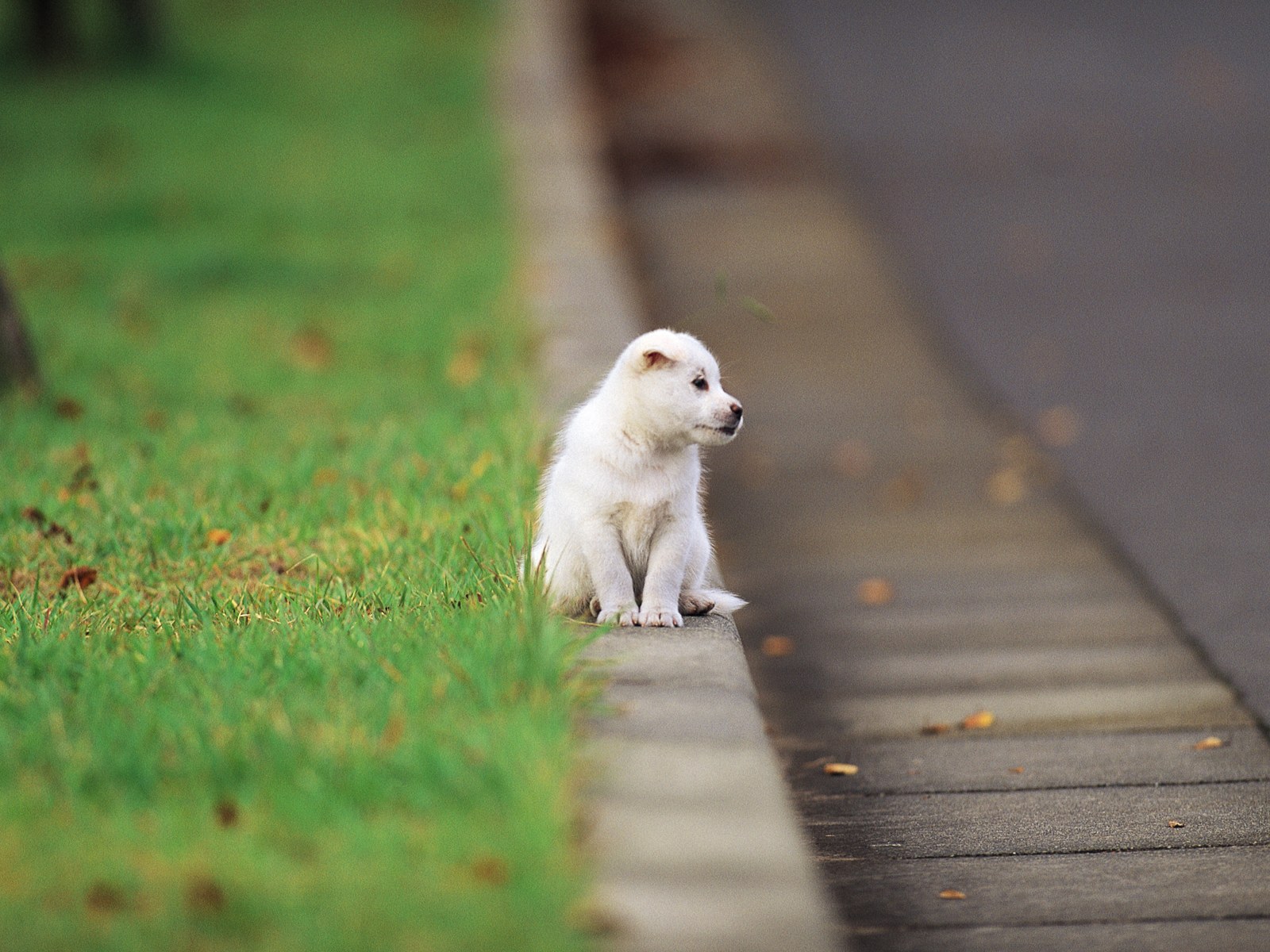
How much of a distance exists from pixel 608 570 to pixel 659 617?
17 cm

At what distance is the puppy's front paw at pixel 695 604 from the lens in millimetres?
4113

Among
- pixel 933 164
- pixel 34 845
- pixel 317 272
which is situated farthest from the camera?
pixel 933 164

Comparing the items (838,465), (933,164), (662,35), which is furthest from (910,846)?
(662,35)

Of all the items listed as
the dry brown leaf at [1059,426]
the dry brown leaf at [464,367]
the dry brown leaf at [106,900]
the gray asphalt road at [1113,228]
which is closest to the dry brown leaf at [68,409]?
the dry brown leaf at [464,367]

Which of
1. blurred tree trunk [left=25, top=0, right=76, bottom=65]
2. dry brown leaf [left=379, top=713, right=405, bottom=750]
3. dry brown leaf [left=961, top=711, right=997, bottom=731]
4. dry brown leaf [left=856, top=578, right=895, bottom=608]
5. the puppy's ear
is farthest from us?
blurred tree trunk [left=25, top=0, right=76, bottom=65]

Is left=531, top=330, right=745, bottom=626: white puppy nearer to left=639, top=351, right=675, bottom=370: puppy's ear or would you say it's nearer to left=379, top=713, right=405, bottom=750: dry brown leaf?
left=639, top=351, right=675, bottom=370: puppy's ear

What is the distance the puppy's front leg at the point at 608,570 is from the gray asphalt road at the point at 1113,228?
6.42ft

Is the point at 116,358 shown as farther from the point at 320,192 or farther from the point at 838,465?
the point at 320,192

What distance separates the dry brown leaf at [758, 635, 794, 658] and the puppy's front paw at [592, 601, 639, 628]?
1.57 meters

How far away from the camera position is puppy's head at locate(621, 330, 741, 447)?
3.90 metres

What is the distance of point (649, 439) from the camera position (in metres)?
3.97

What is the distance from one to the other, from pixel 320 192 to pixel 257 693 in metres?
8.88

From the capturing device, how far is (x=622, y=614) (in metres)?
3.88

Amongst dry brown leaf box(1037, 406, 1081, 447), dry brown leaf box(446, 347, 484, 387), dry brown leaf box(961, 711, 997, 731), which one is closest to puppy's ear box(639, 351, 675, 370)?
dry brown leaf box(961, 711, 997, 731)
